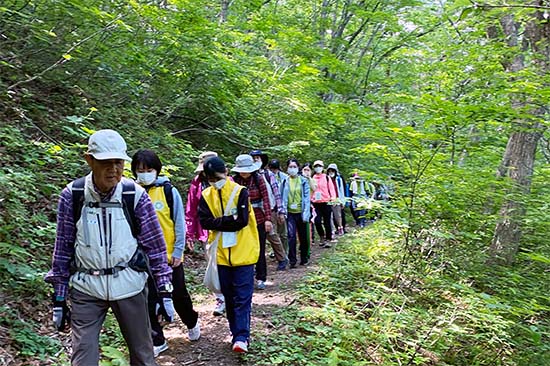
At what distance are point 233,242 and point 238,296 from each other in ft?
1.80

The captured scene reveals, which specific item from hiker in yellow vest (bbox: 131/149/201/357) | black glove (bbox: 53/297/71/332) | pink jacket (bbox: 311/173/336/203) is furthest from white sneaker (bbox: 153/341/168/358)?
pink jacket (bbox: 311/173/336/203)

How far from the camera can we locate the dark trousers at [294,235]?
8.62 m

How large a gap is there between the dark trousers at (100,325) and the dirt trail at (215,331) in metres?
1.34

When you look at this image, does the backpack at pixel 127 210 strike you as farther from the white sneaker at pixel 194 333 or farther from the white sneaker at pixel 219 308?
the white sneaker at pixel 219 308

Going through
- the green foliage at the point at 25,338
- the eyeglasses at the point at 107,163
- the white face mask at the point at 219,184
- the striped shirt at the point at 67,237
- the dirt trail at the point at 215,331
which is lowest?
the dirt trail at the point at 215,331

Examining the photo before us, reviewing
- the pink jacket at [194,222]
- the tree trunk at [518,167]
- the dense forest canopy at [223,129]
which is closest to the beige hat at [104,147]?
the dense forest canopy at [223,129]

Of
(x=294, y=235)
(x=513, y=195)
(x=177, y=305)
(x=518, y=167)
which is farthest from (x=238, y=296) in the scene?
(x=518, y=167)

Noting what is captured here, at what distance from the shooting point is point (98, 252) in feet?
8.96

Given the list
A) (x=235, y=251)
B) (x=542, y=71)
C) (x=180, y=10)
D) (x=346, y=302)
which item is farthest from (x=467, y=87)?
(x=235, y=251)

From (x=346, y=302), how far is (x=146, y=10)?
5856 mm

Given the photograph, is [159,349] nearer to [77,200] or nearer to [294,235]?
[77,200]

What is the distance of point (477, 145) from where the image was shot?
6.93m

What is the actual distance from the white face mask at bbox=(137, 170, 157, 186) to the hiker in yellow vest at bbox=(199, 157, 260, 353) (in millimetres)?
520

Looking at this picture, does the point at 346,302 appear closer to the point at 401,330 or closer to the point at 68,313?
the point at 401,330
